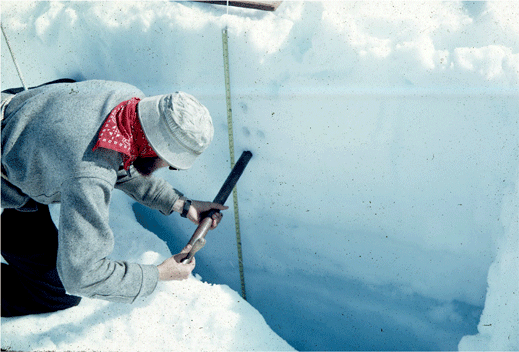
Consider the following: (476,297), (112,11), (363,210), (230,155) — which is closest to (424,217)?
(363,210)

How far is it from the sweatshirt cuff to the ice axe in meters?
0.16

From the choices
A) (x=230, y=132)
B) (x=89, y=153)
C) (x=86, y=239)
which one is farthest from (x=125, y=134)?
(x=230, y=132)

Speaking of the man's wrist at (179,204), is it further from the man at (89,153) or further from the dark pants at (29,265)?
the dark pants at (29,265)

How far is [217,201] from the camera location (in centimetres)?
174

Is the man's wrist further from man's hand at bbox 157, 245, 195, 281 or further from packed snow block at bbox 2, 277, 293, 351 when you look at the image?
packed snow block at bbox 2, 277, 293, 351

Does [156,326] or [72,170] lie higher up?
[72,170]

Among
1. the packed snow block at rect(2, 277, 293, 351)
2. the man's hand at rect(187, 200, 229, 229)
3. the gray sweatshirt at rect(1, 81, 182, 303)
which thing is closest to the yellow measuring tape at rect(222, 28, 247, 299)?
the man's hand at rect(187, 200, 229, 229)

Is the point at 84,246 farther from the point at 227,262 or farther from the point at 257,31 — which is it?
the point at 227,262

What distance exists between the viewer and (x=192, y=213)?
1674mm

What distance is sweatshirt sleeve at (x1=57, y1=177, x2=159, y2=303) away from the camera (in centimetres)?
97

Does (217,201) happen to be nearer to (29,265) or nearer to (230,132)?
(230,132)

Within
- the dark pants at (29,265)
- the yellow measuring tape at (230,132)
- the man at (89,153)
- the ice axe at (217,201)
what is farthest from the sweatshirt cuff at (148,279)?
the yellow measuring tape at (230,132)

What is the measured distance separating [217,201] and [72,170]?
2.75 ft

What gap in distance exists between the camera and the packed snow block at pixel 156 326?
59.4 inches
